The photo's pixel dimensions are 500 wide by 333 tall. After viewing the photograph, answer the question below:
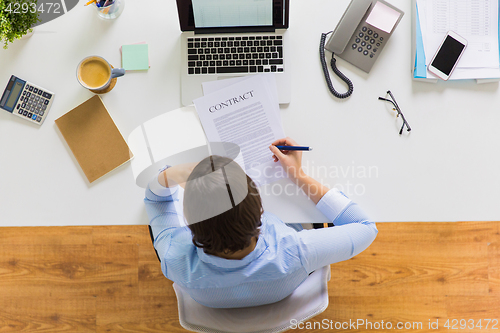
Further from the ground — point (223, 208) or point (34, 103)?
point (223, 208)

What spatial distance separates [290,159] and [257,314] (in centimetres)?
41

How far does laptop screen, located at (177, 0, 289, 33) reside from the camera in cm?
93

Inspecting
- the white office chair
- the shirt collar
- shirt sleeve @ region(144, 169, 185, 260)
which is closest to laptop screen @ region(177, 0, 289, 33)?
shirt sleeve @ region(144, 169, 185, 260)

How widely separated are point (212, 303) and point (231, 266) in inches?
5.7

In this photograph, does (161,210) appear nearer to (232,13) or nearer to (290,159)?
(290,159)

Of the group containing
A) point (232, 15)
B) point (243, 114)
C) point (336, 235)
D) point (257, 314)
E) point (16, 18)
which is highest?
point (232, 15)

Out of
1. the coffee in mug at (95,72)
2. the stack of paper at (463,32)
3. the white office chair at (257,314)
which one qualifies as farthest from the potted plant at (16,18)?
the stack of paper at (463,32)

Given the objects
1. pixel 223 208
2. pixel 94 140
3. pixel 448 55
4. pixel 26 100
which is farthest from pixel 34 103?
pixel 448 55

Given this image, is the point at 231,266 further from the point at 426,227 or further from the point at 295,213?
the point at 426,227

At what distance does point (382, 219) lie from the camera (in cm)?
99

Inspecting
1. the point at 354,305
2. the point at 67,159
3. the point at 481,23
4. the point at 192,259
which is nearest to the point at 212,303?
the point at 192,259

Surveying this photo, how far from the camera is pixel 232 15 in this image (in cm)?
97

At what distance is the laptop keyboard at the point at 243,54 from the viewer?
101cm

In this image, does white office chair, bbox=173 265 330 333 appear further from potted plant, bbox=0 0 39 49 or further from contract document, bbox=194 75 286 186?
potted plant, bbox=0 0 39 49
